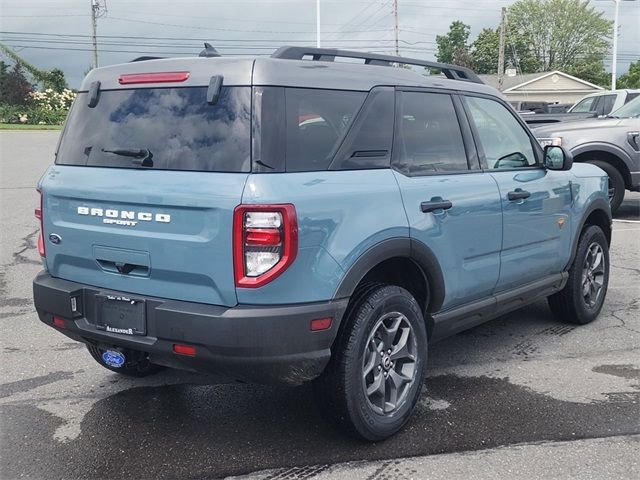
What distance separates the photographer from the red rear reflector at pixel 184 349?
10.5 ft

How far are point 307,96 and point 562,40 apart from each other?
87.9m

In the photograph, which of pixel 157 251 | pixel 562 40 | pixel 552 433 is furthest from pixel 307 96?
pixel 562 40

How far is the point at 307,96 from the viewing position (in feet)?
11.4

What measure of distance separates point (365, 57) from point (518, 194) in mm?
1367

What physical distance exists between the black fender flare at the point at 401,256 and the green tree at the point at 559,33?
279ft

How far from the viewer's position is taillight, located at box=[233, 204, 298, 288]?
3.07 m

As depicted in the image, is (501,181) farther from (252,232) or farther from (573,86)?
(573,86)

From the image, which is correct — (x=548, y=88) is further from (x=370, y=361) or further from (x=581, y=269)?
(x=370, y=361)

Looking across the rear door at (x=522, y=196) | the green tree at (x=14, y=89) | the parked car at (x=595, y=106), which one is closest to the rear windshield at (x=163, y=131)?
the rear door at (x=522, y=196)

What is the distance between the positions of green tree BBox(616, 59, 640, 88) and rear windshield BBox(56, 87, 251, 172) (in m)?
70.7

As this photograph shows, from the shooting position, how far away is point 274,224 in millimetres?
3074

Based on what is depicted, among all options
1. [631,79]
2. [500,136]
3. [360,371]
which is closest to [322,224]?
[360,371]

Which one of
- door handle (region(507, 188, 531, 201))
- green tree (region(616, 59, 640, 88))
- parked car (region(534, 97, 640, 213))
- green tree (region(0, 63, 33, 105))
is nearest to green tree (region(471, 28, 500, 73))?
green tree (region(616, 59, 640, 88))

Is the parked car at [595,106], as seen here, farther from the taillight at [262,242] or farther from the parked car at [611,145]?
the taillight at [262,242]
